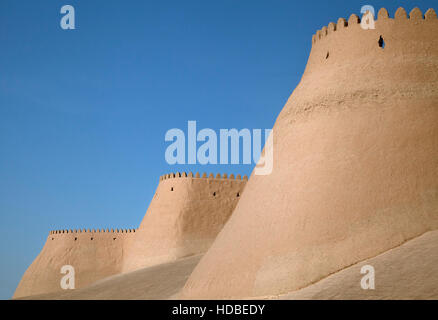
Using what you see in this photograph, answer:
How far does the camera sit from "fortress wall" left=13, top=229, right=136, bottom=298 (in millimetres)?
26891

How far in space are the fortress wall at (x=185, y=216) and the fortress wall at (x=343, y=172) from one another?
35.2 feet

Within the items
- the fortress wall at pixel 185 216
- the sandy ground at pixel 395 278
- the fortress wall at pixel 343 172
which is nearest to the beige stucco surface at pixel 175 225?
the fortress wall at pixel 185 216

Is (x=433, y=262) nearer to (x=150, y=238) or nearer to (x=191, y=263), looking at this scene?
(x=191, y=263)

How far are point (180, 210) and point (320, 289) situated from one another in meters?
14.8

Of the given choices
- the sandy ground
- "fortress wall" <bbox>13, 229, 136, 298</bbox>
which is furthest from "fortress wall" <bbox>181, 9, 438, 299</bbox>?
"fortress wall" <bbox>13, 229, 136, 298</bbox>

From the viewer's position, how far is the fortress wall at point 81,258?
26891 millimetres

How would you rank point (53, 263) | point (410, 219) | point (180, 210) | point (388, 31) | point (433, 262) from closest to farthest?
1. point (433, 262)
2. point (410, 219)
3. point (388, 31)
4. point (180, 210)
5. point (53, 263)

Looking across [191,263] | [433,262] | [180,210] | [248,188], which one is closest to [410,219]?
[433,262]

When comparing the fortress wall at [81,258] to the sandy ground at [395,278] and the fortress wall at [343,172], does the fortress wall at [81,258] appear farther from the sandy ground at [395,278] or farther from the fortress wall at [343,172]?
the sandy ground at [395,278]

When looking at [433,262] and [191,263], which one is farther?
[191,263]

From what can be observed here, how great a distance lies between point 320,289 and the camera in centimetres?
804

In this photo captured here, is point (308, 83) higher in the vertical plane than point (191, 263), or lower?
higher

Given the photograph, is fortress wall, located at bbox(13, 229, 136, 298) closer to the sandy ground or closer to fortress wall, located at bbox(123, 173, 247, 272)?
fortress wall, located at bbox(123, 173, 247, 272)

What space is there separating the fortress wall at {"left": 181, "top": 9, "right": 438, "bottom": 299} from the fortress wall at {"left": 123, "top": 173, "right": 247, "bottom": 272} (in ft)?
35.2
